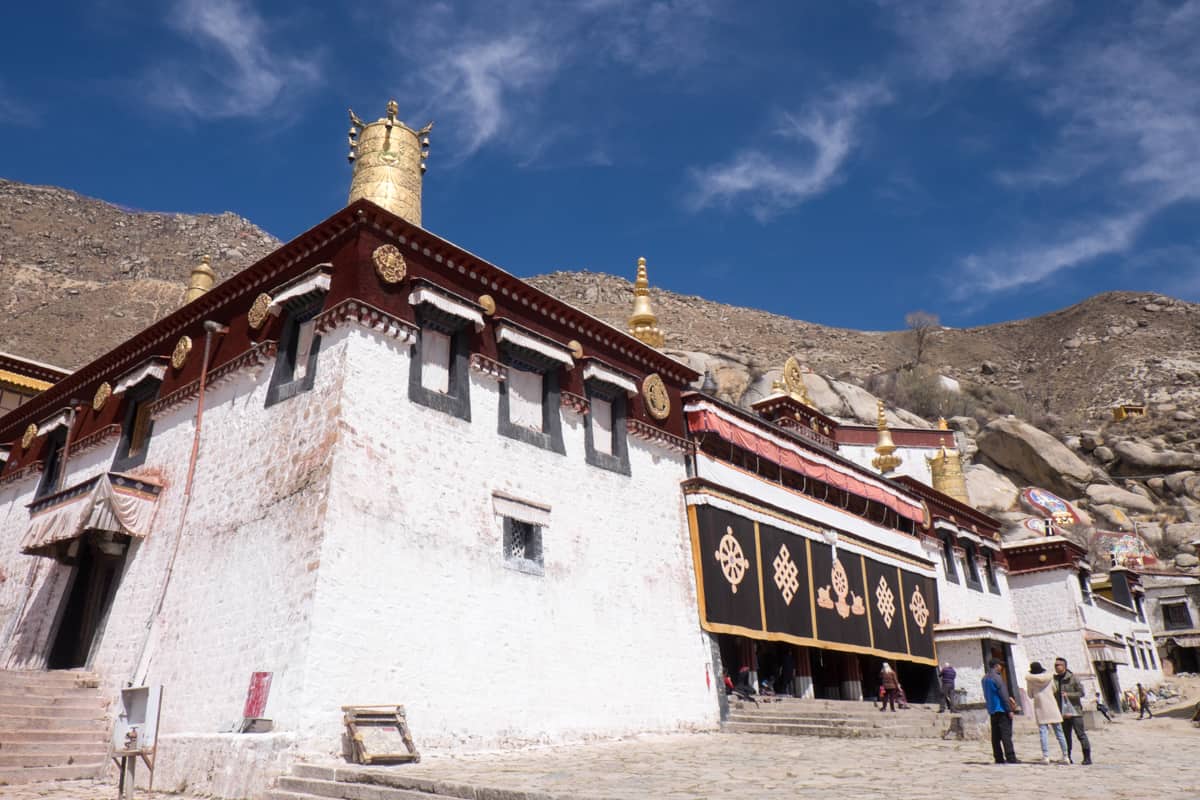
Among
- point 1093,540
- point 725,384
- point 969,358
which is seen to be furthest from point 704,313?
point 1093,540

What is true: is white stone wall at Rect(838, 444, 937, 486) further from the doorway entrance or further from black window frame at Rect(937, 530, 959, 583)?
the doorway entrance

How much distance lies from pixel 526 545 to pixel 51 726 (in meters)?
6.83

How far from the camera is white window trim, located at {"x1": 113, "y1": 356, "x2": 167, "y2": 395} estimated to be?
15.1 metres

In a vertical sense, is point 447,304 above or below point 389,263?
below

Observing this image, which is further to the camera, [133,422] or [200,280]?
[200,280]

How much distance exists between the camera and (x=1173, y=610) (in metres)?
43.3

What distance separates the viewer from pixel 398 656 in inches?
427

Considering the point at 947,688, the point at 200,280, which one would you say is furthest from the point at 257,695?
the point at 947,688

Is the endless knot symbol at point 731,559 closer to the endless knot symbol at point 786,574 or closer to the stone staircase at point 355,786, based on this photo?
the endless knot symbol at point 786,574

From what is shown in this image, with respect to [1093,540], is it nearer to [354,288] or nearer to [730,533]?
[730,533]

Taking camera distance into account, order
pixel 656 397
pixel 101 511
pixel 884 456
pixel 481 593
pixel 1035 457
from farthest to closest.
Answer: pixel 1035 457
pixel 884 456
pixel 656 397
pixel 101 511
pixel 481 593

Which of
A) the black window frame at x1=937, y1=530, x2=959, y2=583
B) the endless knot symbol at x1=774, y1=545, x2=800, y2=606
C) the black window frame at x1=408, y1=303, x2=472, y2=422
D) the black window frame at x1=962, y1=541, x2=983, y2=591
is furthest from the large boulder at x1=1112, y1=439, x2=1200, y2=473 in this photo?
the black window frame at x1=408, y1=303, x2=472, y2=422

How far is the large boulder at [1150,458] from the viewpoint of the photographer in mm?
48000

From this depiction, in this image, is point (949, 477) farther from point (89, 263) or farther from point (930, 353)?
point (89, 263)
